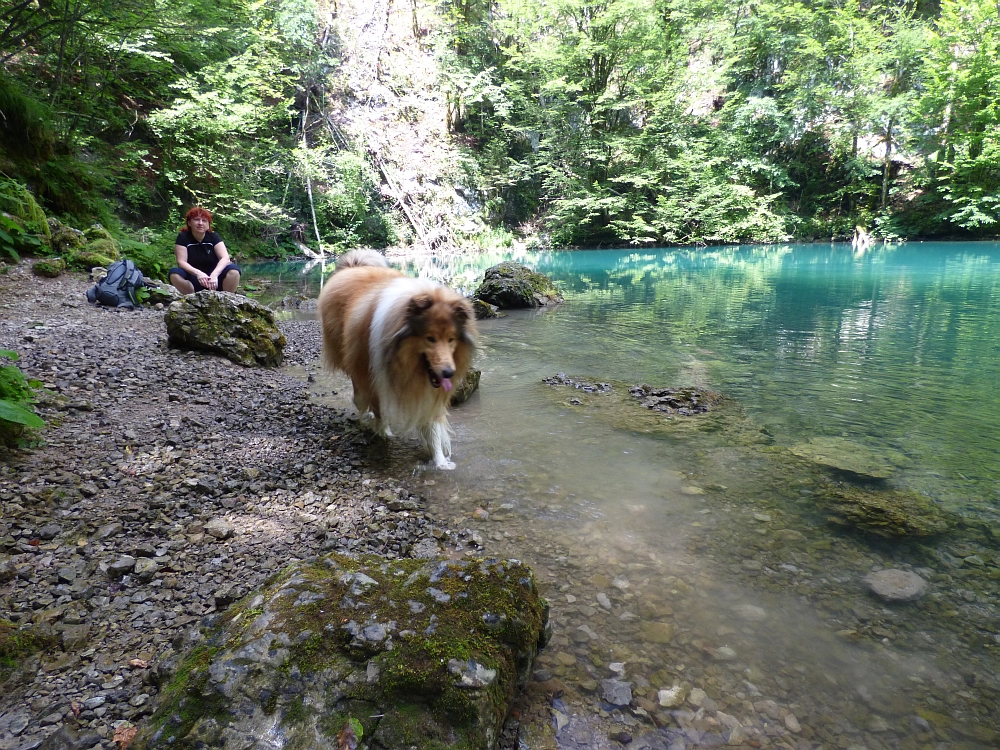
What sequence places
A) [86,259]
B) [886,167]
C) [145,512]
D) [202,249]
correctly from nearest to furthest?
[145,512], [202,249], [86,259], [886,167]

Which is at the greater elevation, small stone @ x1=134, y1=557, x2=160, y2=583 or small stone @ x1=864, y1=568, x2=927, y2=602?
small stone @ x1=134, y1=557, x2=160, y2=583

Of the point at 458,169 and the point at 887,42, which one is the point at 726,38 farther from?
the point at 458,169

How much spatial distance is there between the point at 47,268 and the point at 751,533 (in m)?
11.4

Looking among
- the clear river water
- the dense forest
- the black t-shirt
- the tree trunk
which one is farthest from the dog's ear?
the tree trunk

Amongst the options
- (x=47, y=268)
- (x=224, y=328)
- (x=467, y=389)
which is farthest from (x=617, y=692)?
(x=47, y=268)

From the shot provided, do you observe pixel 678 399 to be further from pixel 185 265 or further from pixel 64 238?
pixel 64 238

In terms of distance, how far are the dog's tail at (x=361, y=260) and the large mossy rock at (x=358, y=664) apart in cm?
441

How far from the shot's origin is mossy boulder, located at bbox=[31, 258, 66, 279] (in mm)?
8781

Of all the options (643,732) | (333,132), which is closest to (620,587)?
(643,732)

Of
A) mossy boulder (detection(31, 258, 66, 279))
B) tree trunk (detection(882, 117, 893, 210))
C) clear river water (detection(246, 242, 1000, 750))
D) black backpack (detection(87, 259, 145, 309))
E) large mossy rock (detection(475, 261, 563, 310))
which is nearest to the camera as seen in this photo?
clear river water (detection(246, 242, 1000, 750))

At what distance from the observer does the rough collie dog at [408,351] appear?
3855 millimetres

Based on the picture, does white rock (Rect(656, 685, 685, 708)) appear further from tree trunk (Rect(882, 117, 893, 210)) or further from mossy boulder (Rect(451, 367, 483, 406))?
tree trunk (Rect(882, 117, 893, 210))

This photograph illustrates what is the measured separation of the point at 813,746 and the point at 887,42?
44950 mm

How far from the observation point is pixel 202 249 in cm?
857
